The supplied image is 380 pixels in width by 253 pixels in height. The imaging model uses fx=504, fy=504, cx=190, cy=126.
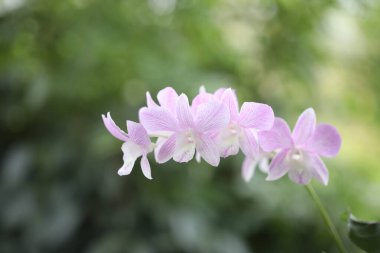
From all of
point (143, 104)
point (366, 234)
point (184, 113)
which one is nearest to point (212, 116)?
point (184, 113)

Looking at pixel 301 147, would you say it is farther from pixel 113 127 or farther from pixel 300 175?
pixel 113 127

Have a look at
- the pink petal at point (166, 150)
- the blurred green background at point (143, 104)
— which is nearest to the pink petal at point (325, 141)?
the pink petal at point (166, 150)

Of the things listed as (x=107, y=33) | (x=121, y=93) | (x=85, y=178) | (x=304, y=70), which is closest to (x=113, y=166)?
(x=85, y=178)

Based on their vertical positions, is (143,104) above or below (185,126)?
below

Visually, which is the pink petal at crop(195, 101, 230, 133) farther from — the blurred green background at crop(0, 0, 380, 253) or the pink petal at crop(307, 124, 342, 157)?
the blurred green background at crop(0, 0, 380, 253)

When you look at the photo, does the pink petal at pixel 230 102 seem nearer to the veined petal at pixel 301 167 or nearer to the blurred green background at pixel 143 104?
the veined petal at pixel 301 167

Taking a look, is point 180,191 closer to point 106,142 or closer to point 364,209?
point 106,142
